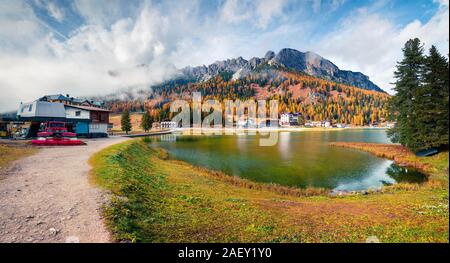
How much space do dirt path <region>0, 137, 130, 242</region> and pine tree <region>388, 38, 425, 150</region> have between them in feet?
140

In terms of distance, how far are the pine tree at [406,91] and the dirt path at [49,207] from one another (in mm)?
42572

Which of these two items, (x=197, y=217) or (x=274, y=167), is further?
(x=274, y=167)

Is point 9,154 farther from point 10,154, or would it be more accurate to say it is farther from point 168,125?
point 168,125

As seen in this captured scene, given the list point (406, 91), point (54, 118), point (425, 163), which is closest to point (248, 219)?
point (425, 163)

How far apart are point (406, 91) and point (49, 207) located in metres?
53.6

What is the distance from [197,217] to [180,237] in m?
2.50

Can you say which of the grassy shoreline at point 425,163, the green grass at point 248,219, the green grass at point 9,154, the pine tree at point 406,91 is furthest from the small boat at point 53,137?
the pine tree at point 406,91

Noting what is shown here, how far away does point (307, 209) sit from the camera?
13.5m

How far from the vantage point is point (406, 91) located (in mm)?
39594

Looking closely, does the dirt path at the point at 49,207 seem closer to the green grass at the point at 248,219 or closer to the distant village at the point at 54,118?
the green grass at the point at 248,219

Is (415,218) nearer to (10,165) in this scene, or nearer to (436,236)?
(436,236)

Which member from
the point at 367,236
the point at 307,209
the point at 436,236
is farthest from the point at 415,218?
the point at 307,209
